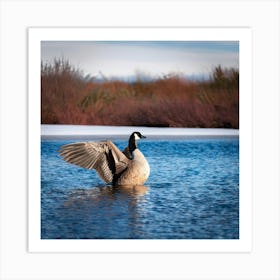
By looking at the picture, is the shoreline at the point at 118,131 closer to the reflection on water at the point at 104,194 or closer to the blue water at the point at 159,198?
the blue water at the point at 159,198

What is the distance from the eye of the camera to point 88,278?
8.09 meters

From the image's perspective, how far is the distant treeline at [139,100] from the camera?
831cm

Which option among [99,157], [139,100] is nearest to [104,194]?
[99,157]

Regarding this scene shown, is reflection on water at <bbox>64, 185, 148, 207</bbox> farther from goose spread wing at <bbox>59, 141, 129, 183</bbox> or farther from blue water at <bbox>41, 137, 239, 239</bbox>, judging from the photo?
goose spread wing at <bbox>59, 141, 129, 183</bbox>

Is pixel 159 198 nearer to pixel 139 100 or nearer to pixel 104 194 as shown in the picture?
pixel 104 194

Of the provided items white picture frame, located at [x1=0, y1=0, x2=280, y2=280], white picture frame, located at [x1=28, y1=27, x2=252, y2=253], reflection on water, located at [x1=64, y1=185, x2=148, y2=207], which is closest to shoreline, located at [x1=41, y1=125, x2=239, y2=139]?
white picture frame, located at [x1=28, y1=27, x2=252, y2=253]

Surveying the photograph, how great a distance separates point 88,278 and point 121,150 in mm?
1268

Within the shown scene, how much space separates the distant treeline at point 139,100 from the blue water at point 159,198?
0.22m

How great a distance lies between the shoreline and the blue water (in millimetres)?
58

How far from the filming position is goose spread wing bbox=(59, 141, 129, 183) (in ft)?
27.5

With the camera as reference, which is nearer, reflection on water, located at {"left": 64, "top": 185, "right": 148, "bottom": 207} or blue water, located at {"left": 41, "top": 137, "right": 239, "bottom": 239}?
blue water, located at {"left": 41, "top": 137, "right": 239, "bottom": 239}
